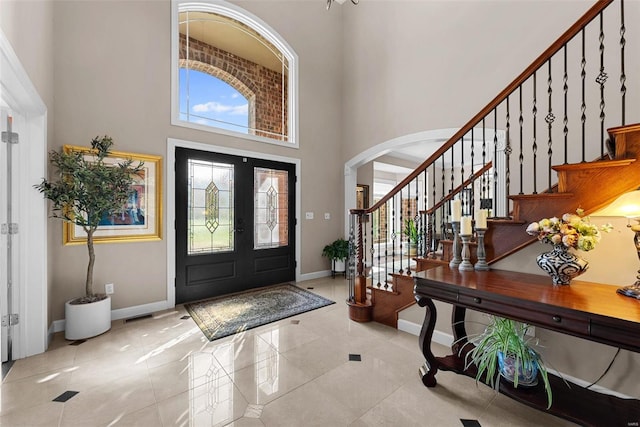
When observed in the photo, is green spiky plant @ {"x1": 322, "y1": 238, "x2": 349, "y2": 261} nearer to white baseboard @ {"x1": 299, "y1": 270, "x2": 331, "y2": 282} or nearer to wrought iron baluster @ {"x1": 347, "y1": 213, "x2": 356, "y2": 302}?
white baseboard @ {"x1": 299, "y1": 270, "x2": 331, "y2": 282}

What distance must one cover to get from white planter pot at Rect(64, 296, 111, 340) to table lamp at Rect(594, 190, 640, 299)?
4.26 metres

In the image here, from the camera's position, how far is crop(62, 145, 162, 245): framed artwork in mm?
3111

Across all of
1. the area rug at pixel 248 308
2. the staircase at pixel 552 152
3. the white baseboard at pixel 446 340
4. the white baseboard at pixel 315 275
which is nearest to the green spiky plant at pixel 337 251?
the white baseboard at pixel 315 275

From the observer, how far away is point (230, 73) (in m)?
5.55

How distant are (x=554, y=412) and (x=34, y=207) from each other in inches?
165

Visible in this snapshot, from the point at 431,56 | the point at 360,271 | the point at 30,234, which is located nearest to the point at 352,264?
the point at 360,271

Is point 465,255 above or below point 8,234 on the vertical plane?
below

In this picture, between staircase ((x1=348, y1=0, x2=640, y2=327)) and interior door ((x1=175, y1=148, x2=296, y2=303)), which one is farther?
interior door ((x1=175, y1=148, x2=296, y2=303))

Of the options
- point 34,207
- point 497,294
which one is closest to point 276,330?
point 497,294

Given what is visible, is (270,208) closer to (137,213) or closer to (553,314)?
(137,213)

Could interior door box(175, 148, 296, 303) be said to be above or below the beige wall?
below

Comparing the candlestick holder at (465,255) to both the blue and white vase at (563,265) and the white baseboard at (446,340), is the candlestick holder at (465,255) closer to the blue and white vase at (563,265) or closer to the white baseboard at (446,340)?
the blue and white vase at (563,265)

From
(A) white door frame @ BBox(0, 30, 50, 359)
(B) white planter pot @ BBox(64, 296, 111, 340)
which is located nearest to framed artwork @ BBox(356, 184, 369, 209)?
(B) white planter pot @ BBox(64, 296, 111, 340)

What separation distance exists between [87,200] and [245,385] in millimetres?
2370
